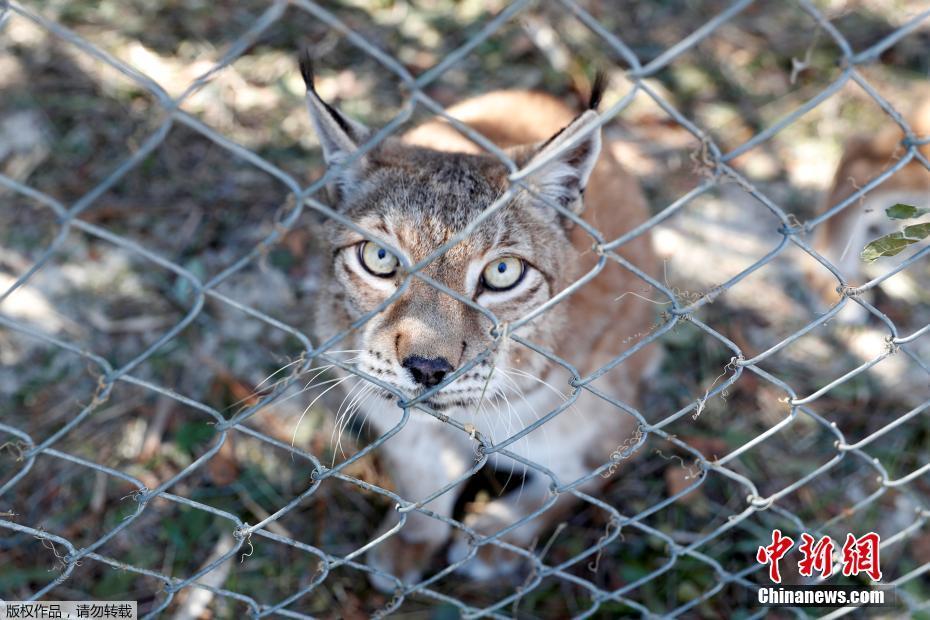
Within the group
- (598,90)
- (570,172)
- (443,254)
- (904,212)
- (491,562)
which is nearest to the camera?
(904,212)

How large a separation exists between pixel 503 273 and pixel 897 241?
3.76 ft

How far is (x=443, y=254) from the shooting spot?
2279 millimetres

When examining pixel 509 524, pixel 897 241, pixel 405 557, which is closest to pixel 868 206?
pixel 897 241

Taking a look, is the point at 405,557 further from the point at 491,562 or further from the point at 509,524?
the point at 509,524

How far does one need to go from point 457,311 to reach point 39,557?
208 cm

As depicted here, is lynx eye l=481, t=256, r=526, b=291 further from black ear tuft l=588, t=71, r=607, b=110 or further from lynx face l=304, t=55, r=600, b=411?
black ear tuft l=588, t=71, r=607, b=110

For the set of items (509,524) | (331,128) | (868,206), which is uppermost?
(868,206)

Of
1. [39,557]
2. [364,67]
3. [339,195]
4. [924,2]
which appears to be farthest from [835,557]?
[924,2]

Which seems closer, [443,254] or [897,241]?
[897,241]

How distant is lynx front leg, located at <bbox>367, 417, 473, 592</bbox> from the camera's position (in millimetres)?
3217

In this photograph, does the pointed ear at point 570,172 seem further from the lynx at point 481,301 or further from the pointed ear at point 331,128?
the pointed ear at point 331,128

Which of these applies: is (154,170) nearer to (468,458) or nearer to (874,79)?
(468,458)

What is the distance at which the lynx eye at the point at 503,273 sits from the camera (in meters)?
2.52

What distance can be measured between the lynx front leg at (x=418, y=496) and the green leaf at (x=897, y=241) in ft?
5.86
